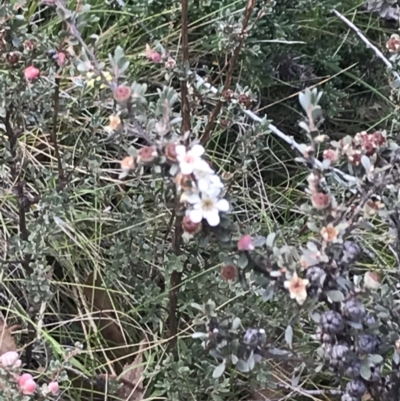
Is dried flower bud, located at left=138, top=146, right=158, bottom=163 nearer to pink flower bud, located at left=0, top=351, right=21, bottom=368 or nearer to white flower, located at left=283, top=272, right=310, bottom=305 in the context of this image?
white flower, located at left=283, top=272, right=310, bottom=305

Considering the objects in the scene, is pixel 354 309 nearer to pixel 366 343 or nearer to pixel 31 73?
pixel 366 343

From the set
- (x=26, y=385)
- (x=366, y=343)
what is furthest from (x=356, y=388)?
(x=26, y=385)

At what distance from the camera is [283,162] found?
4.75ft

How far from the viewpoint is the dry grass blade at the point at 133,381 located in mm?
1102

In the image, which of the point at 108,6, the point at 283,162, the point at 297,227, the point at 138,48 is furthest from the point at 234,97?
the point at 108,6

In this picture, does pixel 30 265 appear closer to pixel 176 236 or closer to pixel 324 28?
pixel 176 236

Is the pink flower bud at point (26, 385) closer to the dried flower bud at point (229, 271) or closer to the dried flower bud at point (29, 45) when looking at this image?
the dried flower bud at point (229, 271)

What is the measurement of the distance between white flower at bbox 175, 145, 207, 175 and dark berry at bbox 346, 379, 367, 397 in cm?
30

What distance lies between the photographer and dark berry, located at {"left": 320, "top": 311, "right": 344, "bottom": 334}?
2.39ft

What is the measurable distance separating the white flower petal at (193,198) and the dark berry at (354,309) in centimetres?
19

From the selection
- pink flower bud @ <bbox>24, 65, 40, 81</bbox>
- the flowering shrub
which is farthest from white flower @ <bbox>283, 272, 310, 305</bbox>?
pink flower bud @ <bbox>24, 65, 40, 81</bbox>

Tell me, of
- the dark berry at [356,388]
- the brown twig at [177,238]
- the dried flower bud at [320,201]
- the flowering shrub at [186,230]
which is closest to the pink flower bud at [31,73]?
the flowering shrub at [186,230]

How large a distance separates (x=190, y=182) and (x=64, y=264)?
0.61 meters

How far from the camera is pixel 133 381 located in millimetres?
1115
